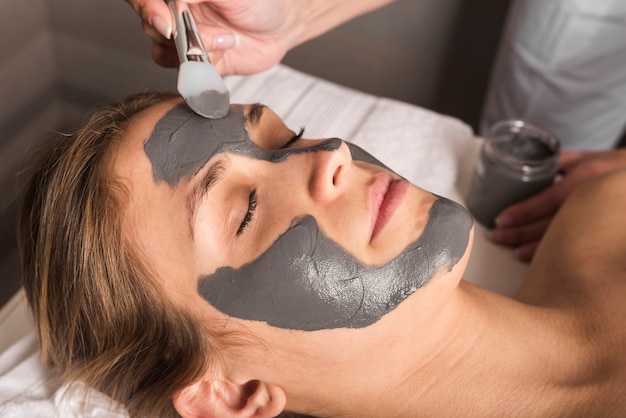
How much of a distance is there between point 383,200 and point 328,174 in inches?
3.1

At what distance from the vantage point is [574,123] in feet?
5.23

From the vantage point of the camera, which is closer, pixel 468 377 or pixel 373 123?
pixel 468 377

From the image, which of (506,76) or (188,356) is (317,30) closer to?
(506,76)

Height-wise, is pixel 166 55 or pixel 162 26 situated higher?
pixel 162 26

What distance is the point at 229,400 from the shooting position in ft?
3.02

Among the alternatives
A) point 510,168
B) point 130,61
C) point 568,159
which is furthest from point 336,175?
point 130,61

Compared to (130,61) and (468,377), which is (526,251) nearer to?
(468,377)

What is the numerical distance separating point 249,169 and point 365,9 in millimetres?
627

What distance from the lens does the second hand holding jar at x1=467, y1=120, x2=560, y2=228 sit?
1.27 metres

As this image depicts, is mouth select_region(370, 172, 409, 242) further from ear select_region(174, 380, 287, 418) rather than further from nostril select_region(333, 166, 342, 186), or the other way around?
ear select_region(174, 380, 287, 418)

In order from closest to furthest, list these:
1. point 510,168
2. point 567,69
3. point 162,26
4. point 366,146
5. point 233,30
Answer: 1. point 162,26
2. point 233,30
3. point 510,168
4. point 366,146
5. point 567,69

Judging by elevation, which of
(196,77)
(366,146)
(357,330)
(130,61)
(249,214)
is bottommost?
(130,61)

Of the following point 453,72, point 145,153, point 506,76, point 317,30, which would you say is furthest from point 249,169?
point 453,72

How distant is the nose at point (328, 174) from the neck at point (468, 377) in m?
0.23
